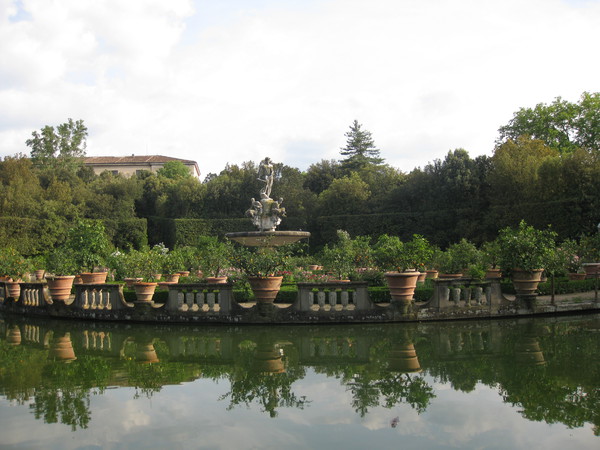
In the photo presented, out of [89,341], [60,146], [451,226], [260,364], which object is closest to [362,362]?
[260,364]

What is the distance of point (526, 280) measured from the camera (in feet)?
37.3

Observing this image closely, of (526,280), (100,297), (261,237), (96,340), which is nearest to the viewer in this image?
(96,340)

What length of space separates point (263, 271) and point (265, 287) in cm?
38

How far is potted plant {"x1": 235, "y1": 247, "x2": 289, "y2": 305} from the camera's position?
1112 centimetres

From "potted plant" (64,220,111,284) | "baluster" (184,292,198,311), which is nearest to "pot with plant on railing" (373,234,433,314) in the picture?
"baluster" (184,292,198,311)

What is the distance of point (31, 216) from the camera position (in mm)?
33000

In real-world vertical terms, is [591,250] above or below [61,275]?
above

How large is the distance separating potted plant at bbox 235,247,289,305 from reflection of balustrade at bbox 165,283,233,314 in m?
0.54

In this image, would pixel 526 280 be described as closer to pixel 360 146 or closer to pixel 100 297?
pixel 100 297

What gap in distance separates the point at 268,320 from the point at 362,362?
394cm

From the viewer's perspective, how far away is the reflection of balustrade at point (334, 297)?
1113cm

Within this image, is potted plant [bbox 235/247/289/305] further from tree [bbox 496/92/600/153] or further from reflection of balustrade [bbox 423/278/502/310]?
tree [bbox 496/92/600/153]

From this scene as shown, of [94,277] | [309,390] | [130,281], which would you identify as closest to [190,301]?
[130,281]

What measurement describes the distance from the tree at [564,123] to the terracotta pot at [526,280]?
24.6 metres
